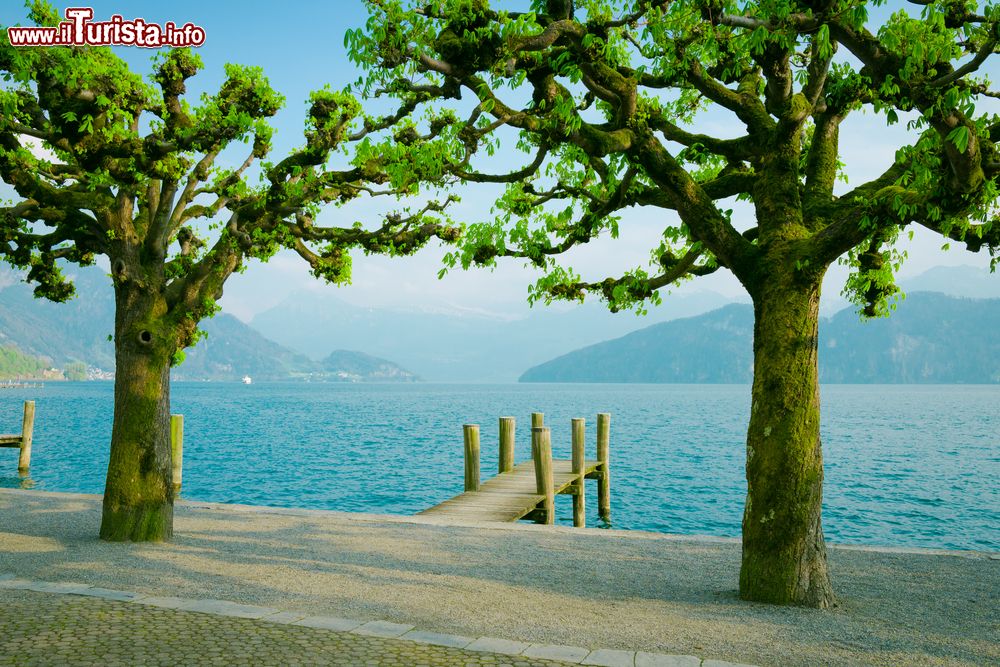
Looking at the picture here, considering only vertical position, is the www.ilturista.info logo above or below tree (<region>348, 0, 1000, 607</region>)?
above

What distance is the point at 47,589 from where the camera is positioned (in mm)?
8250

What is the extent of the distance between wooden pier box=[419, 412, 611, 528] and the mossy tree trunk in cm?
581

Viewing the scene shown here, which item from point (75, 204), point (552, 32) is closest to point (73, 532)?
point (75, 204)

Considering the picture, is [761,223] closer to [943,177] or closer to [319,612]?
[943,177]

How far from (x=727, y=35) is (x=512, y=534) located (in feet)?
27.8

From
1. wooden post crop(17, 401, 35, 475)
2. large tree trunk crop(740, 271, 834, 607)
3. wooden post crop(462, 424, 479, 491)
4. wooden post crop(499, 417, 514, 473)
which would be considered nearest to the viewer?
large tree trunk crop(740, 271, 834, 607)

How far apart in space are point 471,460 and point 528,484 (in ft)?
5.78

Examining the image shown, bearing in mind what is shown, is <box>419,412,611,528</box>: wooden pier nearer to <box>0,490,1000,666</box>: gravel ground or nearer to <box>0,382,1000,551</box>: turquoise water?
<box>0,382,1000,551</box>: turquoise water

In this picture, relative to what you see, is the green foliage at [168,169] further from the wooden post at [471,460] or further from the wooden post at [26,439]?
the wooden post at [26,439]

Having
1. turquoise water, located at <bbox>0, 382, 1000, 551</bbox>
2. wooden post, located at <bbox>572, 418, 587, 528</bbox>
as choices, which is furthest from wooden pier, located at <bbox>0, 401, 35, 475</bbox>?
wooden post, located at <bbox>572, 418, 587, 528</bbox>

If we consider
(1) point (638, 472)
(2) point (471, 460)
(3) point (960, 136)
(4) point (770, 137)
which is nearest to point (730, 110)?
(4) point (770, 137)

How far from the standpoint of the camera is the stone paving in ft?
19.7

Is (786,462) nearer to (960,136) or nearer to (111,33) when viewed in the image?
(960,136)

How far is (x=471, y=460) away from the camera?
2088cm
